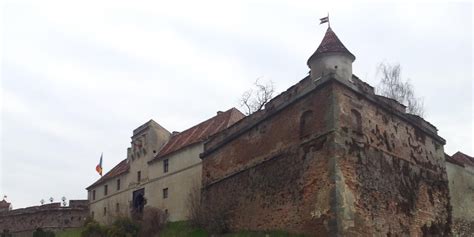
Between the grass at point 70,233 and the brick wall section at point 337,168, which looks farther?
the grass at point 70,233

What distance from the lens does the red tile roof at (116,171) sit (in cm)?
4064

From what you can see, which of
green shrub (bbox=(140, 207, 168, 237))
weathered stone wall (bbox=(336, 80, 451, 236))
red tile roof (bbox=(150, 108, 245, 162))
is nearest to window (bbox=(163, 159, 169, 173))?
red tile roof (bbox=(150, 108, 245, 162))

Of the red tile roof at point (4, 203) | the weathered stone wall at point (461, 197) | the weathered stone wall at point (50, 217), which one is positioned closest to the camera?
the weathered stone wall at point (461, 197)

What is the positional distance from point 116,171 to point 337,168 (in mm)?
26316

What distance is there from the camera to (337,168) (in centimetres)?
1975

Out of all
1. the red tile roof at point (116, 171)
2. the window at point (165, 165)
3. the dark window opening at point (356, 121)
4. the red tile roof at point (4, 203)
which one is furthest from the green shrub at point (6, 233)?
the dark window opening at point (356, 121)

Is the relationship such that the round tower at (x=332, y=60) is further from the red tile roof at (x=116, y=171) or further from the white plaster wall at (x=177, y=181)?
the red tile roof at (x=116, y=171)

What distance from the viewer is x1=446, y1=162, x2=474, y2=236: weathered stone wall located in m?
26.6

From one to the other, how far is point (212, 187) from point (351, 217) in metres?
10.2

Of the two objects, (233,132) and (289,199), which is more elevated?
(233,132)

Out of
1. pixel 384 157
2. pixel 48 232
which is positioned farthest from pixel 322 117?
pixel 48 232

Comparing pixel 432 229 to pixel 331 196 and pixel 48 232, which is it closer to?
pixel 331 196

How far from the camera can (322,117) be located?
68.6ft

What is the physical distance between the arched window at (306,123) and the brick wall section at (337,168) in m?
0.04
